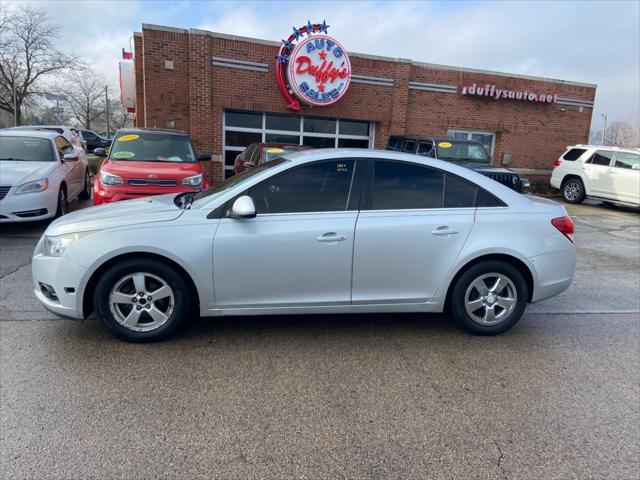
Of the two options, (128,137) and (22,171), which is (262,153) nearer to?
(128,137)

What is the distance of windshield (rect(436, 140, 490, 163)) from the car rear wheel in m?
4.46

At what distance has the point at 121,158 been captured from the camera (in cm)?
838

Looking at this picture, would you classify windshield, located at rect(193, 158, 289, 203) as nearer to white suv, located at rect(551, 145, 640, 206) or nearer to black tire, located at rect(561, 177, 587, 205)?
white suv, located at rect(551, 145, 640, 206)

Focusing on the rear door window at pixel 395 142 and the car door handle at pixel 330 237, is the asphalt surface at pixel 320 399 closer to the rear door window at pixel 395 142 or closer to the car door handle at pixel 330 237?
the car door handle at pixel 330 237

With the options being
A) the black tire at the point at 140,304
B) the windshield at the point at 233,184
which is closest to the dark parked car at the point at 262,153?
the windshield at the point at 233,184

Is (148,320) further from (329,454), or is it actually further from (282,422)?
(329,454)

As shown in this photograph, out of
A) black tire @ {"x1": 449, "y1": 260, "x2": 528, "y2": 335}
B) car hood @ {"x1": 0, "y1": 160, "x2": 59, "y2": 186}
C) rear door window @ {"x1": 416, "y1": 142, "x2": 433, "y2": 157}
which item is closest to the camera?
black tire @ {"x1": 449, "y1": 260, "x2": 528, "y2": 335}

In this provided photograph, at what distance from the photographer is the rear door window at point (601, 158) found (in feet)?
46.8

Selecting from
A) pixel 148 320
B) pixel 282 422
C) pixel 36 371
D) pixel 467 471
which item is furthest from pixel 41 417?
pixel 467 471

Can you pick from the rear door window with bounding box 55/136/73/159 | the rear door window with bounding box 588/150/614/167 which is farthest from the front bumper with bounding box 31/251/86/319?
the rear door window with bounding box 588/150/614/167

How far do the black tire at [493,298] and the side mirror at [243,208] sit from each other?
1.91 metres

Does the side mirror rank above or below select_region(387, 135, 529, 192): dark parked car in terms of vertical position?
below

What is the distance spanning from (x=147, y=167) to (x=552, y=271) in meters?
6.41

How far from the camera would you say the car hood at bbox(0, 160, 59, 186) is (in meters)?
7.31
